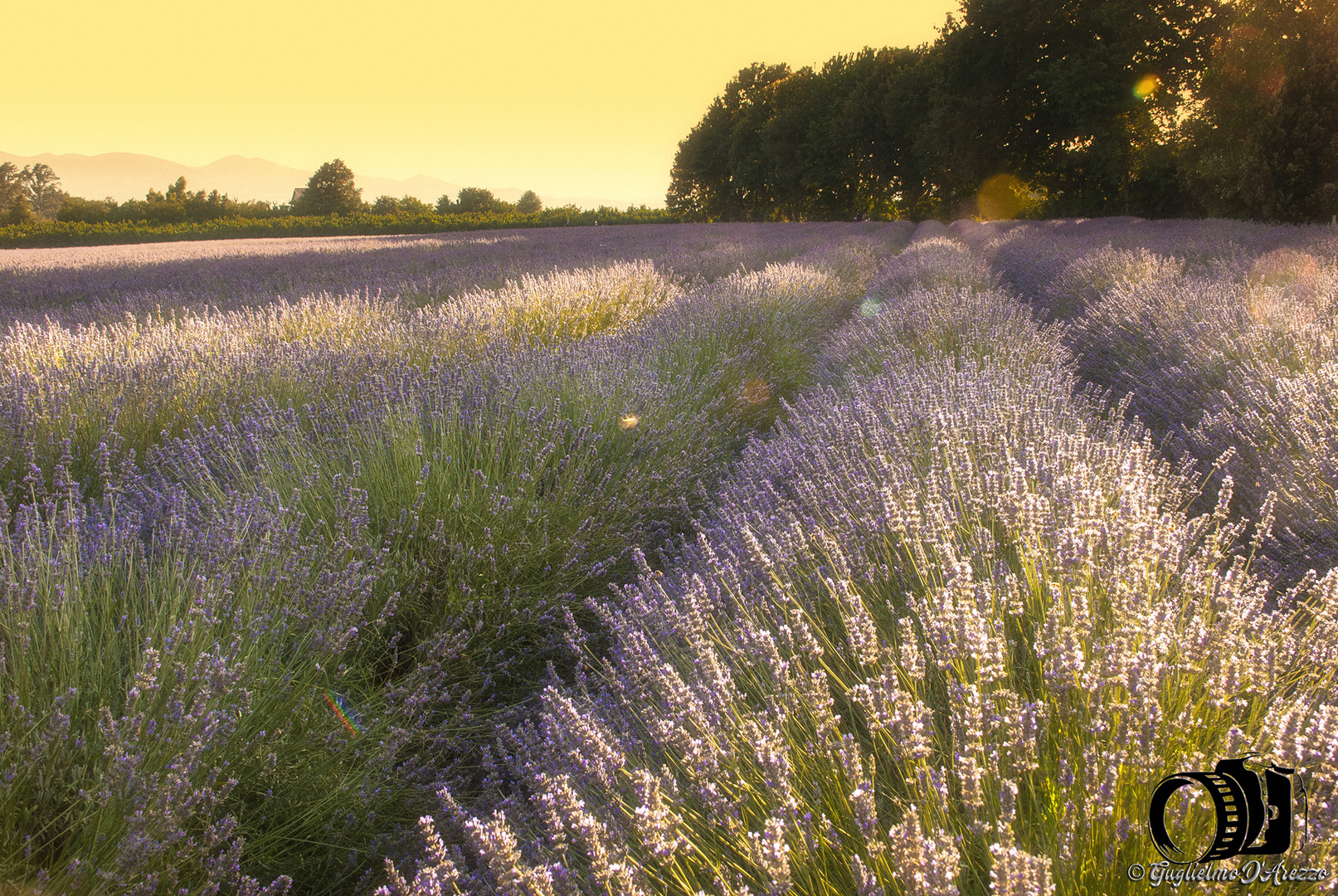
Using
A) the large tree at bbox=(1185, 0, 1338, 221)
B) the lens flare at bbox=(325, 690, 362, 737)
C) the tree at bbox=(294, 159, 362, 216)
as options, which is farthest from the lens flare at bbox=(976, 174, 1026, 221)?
the tree at bbox=(294, 159, 362, 216)

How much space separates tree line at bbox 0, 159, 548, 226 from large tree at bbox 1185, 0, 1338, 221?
30493mm

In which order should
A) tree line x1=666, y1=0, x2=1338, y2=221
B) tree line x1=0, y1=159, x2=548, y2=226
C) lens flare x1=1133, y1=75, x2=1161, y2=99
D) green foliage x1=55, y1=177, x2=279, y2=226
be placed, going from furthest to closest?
tree line x1=0, y1=159, x2=548, y2=226 → green foliage x1=55, y1=177, x2=279, y2=226 → lens flare x1=1133, y1=75, x2=1161, y2=99 → tree line x1=666, y1=0, x2=1338, y2=221

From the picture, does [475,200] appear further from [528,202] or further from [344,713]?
[344,713]

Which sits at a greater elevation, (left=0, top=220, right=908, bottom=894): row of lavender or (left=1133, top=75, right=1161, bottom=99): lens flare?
(left=1133, top=75, right=1161, bottom=99): lens flare

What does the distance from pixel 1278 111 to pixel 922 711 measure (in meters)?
19.3

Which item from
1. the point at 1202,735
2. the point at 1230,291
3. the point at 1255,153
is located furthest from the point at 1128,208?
the point at 1202,735

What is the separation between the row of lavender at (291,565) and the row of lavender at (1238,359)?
2.08 meters

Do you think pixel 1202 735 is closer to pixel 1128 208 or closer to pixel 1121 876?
pixel 1121 876

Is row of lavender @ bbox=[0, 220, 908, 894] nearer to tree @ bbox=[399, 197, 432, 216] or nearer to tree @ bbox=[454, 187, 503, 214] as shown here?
tree @ bbox=[399, 197, 432, 216]

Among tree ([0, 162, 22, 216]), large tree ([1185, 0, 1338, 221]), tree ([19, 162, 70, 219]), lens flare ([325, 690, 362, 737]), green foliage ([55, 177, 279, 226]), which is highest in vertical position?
tree ([19, 162, 70, 219])

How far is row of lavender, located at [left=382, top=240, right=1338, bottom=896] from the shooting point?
2.97ft

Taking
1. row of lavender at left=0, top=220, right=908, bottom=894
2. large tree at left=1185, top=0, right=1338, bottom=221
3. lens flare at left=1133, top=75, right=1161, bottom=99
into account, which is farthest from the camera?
lens flare at left=1133, top=75, right=1161, bottom=99

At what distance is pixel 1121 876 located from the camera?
878 mm

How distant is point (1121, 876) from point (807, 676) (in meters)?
0.62
